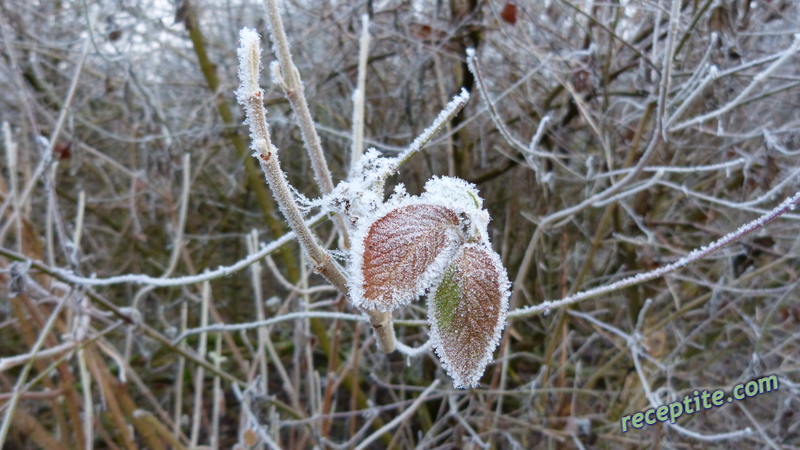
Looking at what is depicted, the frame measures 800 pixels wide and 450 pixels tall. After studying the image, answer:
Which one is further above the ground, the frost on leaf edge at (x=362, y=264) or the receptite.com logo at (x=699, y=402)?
the frost on leaf edge at (x=362, y=264)

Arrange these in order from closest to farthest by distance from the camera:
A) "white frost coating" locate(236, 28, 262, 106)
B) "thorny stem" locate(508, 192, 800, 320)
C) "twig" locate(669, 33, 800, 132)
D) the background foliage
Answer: "white frost coating" locate(236, 28, 262, 106) → "thorny stem" locate(508, 192, 800, 320) → "twig" locate(669, 33, 800, 132) → the background foliage

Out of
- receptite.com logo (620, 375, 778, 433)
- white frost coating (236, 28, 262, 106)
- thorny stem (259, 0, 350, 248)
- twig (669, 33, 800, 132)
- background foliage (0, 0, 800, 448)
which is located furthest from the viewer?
background foliage (0, 0, 800, 448)

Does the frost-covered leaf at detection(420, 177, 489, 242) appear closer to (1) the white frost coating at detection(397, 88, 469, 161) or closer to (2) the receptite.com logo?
(1) the white frost coating at detection(397, 88, 469, 161)

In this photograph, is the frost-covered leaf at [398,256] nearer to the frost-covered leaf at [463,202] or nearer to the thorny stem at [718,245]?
the frost-covered leaf at [463,202]

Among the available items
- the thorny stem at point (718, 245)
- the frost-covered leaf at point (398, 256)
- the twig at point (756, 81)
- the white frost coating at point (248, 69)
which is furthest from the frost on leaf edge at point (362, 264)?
the twig at point (756, 81)

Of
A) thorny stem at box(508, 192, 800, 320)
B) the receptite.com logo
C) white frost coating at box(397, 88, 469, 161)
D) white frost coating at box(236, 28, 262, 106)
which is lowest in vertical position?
the receptite.com logo

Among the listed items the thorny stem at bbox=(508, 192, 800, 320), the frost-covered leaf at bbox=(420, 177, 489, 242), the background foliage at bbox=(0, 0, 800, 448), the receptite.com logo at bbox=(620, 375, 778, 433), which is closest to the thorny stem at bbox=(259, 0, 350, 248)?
the frost-covered leaf at bbox=(420, 177, 489, 242)
